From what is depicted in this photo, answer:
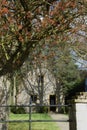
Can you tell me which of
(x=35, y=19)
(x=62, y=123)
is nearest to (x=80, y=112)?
(x=35, y=19)

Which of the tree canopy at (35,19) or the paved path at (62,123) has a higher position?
the tree canopy at (35,19)

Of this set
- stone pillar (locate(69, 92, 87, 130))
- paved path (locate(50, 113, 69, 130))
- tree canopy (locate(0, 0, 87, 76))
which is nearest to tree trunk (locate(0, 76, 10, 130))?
tree canopy (locate(0, 0, 87, 76))

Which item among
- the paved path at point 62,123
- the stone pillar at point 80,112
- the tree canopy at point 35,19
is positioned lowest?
the paved path at point 62,123

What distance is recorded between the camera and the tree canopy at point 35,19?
9102 millimetres

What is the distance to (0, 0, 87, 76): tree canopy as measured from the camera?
9102 mm

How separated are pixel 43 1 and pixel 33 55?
5.05 meters

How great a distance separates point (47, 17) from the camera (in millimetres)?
9125

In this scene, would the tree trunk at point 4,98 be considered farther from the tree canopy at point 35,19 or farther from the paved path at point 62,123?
the paved path at point 62,123

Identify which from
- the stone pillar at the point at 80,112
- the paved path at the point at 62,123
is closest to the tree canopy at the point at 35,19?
the stone pillar at the point at 80,112

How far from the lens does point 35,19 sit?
958 cm

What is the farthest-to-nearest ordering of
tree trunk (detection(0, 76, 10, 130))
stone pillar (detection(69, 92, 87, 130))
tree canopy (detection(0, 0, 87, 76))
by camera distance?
tree trunk (detection(0, 76, 10, 130)), tree canopy (detection(0, 0, 87, 76)), stone pillar (detection(69, 92, 87, 130))

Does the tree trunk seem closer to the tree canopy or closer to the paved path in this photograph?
the tree canopy

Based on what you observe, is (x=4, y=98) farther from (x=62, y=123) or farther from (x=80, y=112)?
(x=62, y=123)

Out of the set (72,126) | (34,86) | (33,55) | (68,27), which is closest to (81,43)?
(33,55)
